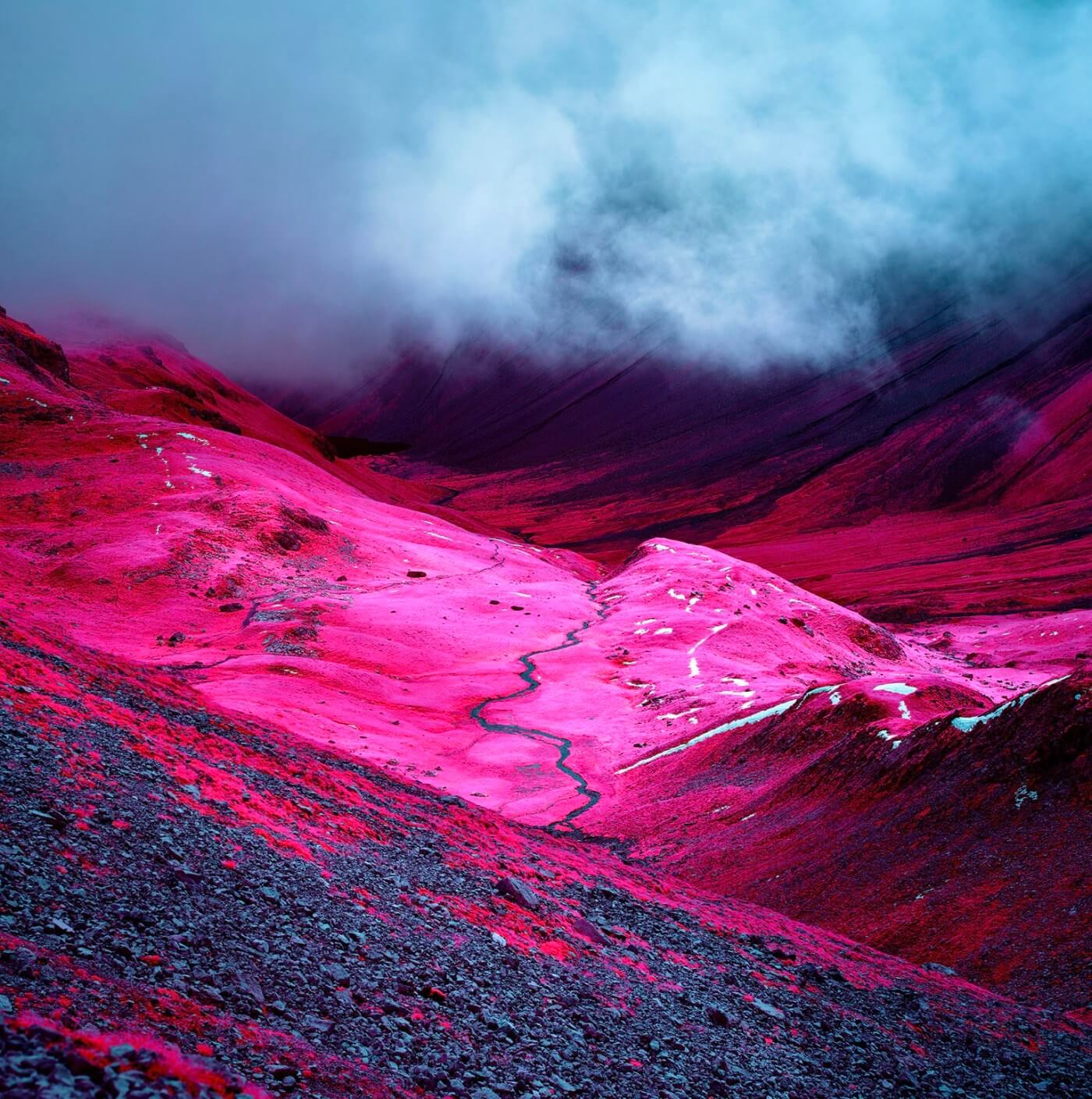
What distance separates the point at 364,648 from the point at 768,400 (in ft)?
421

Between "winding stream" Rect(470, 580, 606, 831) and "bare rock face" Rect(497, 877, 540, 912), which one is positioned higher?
"bare rock face" Rect(497, 877, 540, 912)

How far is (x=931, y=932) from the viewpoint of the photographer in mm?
13383

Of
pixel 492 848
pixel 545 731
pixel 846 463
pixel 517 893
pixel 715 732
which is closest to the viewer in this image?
pixel 517 893

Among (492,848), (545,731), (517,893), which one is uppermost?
(517,893)

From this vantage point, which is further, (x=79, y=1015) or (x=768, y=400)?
(x=768, y=400)

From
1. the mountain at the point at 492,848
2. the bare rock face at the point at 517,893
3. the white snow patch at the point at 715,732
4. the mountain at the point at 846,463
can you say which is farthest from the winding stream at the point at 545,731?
the mountain at the point at 846,463

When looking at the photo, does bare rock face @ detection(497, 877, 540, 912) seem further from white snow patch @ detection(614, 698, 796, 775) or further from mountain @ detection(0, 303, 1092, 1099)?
white snow patch @ detection(614, 698, 796, 775)

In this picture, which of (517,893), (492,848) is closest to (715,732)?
(492,848)

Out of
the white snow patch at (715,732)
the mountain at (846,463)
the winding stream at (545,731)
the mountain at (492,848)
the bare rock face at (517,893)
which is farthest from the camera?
the mountain at (846,463)

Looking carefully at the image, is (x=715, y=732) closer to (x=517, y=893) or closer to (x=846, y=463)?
(x=517, y=893)

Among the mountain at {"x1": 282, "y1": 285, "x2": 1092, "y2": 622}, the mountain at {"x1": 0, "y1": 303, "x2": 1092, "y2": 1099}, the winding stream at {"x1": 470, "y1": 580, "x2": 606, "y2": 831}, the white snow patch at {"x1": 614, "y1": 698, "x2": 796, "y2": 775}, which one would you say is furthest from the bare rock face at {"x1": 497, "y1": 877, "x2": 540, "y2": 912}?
the mountain at {"x1": 282, "y1": 285, "x2": 1092, "y2": 622}

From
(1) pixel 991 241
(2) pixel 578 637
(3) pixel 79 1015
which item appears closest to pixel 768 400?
(1) pixel 991 241

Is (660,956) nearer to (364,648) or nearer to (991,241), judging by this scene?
(364,648)

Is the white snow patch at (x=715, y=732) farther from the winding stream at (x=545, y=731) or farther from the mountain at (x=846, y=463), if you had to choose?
the mountain at (x=846, y=463)
